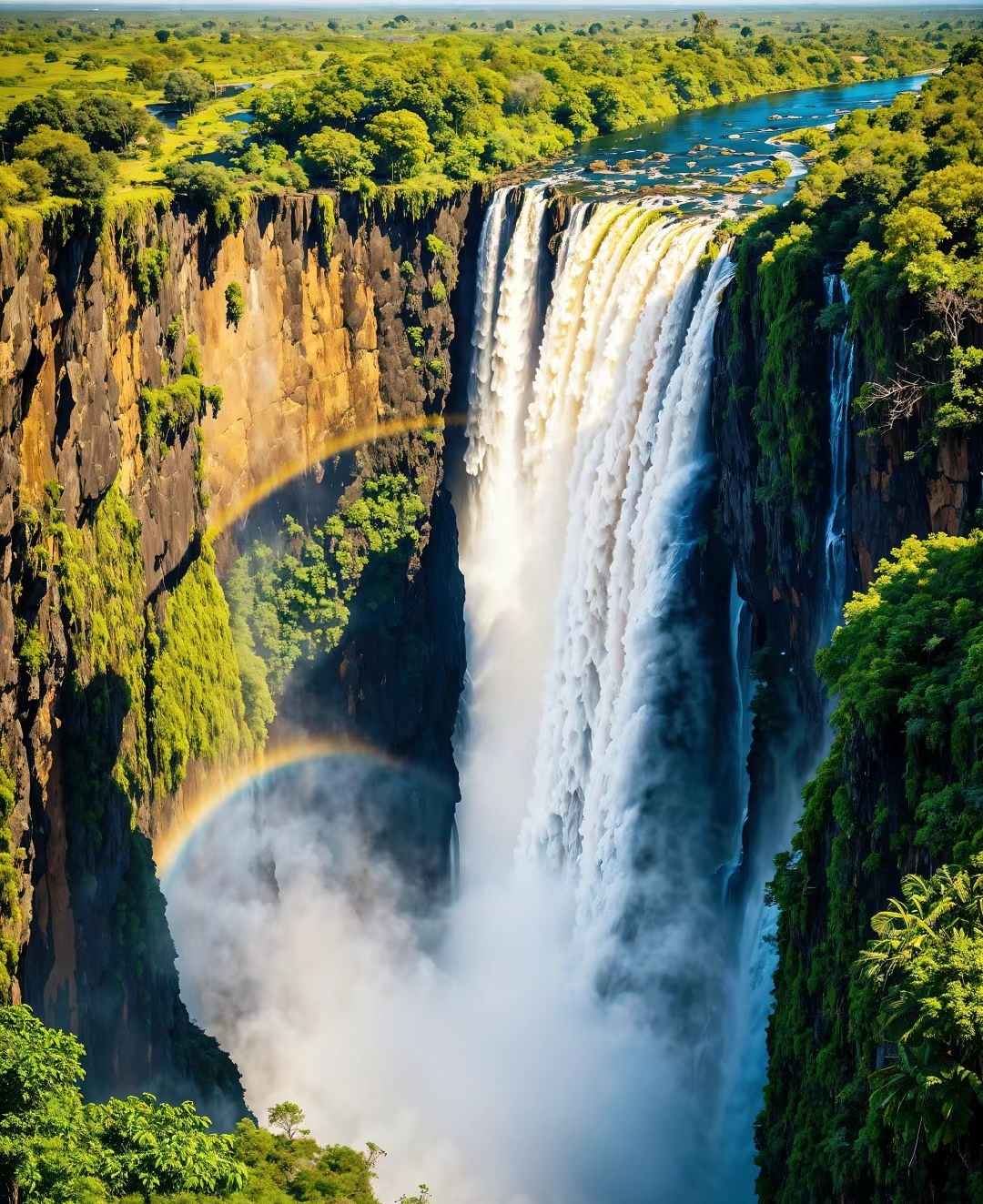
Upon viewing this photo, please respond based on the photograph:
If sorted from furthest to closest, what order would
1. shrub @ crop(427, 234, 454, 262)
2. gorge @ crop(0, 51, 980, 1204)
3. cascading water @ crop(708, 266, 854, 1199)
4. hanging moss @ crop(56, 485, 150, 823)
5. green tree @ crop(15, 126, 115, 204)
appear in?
1. shrub @ crop(427, 234, 454, 262)
2. green tree @ crop(15, 126, 115, 204)
3. hanging moss @ crop(56, 485, 150, 823)
4. gorge @ crop(0, 51, 980, 1204)
5. cascading water @ crop(708, 266, 854, 1199)

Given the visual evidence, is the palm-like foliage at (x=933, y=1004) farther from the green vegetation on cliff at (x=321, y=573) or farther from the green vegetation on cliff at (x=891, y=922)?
the green vegetation on cliff at (x=321, y=573)

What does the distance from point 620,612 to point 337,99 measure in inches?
841

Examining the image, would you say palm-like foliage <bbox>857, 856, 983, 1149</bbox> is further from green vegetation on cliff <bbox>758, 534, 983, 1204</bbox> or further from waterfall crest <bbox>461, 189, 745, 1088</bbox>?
waterfall crest <bbox>461, 189, 745, 1088</bbox>

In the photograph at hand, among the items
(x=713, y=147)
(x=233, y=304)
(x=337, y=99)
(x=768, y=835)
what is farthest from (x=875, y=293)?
(x=713, y=147)

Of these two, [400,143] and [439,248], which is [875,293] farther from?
[400,143]

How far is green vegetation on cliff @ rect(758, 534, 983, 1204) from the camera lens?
1603 centimetres

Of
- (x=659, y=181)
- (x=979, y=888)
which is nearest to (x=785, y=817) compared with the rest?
(x=979, y=888)

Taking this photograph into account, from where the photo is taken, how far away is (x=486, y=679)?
152 ft

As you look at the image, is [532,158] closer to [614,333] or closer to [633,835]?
[614,333]

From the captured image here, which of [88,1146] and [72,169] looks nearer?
[88,1146]

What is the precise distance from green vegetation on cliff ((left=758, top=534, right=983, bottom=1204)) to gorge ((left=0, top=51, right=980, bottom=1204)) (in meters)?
2.04

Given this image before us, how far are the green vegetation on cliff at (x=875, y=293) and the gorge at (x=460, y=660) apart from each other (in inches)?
7.8

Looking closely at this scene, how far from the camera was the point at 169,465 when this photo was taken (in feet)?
122

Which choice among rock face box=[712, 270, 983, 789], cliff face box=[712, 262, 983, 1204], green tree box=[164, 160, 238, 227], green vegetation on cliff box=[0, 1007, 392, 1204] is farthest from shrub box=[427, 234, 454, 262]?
green vegetation on cliff box=[0, 1007, 392, 1204]
